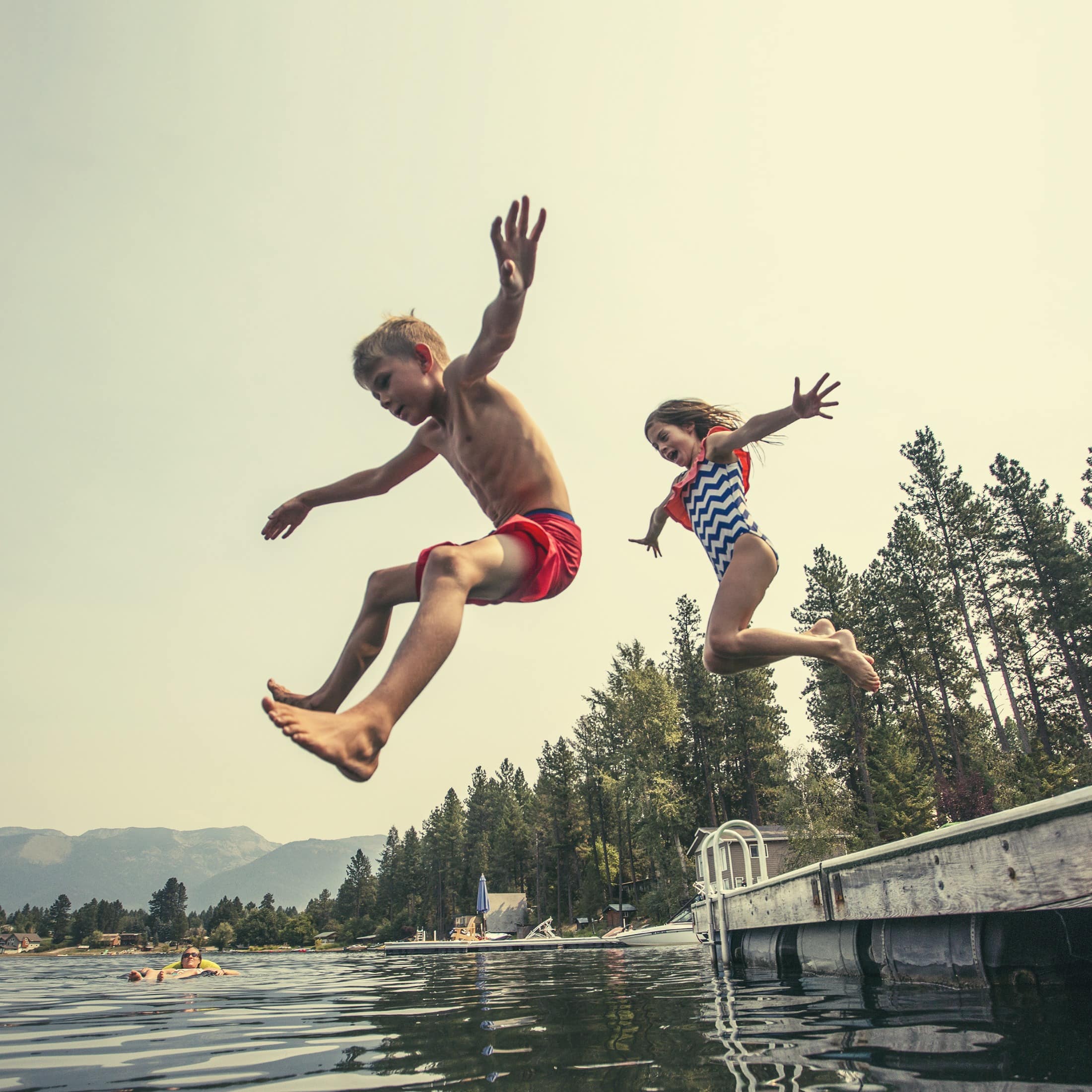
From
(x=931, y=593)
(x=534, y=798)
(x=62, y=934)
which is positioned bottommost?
(x=62, y=934)

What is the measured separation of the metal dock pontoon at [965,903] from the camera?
2209 mm

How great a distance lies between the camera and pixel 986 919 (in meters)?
3.00

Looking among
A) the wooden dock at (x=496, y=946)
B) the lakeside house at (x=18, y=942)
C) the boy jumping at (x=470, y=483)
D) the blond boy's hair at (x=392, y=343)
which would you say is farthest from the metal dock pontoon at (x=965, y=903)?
the lakeside house at (x=18, y=942)

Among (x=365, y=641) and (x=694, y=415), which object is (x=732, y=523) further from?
(x=365, y=641)

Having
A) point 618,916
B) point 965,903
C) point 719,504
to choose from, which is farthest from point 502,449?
point 618,916

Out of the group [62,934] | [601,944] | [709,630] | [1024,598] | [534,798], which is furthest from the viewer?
[62,934]

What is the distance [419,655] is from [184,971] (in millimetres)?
11248

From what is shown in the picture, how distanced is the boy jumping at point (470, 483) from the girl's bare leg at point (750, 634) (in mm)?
1102

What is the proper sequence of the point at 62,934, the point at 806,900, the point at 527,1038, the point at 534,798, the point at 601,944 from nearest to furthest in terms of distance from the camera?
the point at 527,1038 < the point at 806,900 < the point at 601,944 < the point at 534,798 < the point at 62,934

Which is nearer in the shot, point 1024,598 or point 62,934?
point 1024,598

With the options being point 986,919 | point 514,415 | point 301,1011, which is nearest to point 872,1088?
point 986,919

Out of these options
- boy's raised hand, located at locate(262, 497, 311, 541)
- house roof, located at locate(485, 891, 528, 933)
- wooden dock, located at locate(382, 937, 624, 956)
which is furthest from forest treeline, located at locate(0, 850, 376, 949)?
boy's raised hand, located at locate(262, 497, 311, 541)

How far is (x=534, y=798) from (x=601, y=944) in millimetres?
39744

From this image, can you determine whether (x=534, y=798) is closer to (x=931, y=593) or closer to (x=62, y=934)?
(x=931, y=593)
